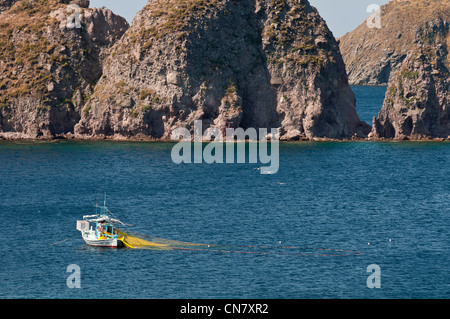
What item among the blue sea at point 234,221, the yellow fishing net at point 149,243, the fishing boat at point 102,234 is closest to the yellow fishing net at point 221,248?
the yellow fishing net at point 149,243

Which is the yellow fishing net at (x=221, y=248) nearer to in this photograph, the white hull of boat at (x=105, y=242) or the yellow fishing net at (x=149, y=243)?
the yellow fishing net at (x=149, y=243)

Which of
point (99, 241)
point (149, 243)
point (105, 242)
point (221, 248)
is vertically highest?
point (99, 241)

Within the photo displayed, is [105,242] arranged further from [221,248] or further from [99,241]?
[221,248]

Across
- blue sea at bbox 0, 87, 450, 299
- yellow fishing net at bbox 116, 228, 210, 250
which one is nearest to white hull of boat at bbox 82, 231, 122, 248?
yellow fishing net at bbox 116, 228, 210, 250

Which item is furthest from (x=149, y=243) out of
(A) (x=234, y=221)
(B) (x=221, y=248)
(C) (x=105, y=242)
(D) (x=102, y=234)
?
(A) (x=234, y=221)

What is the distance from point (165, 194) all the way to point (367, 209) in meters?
34.3

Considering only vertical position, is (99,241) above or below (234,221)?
below

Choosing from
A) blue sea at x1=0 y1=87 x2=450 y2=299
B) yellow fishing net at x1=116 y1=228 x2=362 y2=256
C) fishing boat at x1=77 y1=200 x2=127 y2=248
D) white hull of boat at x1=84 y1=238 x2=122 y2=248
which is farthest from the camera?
fishing boat at x1=77 y1=200 x2=127 y2=248

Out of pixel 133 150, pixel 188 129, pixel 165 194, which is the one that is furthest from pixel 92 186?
pixel 188 129

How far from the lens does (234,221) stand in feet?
397

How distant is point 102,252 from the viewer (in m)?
105

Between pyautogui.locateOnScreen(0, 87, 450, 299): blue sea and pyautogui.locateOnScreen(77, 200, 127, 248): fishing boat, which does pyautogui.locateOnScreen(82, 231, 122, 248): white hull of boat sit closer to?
pyautogui.locateOnScreen(77, 200, 127, 248): fishing boat

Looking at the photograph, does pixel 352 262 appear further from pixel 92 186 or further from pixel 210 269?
pixel 92 186

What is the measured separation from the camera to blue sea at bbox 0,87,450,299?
92.4 meters
